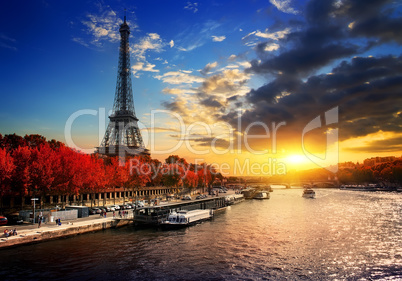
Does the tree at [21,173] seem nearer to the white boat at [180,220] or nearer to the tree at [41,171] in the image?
the tree at [41,171]

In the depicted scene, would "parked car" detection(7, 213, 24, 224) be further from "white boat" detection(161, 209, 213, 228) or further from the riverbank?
"white boat" detection(161, 209, 213, 228)

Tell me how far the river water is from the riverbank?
1255mm

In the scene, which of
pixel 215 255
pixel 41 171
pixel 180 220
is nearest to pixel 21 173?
pixel 41 171

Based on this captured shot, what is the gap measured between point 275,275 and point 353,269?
1034cm

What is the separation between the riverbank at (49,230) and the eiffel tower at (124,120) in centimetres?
10191

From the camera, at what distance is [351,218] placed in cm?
7325

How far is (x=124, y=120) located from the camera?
161m

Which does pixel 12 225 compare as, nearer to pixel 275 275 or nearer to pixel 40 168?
pixel 40 168

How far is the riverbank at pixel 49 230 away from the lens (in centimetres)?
3931

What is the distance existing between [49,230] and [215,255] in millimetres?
26241

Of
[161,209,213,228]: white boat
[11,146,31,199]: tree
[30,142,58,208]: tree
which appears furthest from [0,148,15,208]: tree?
[161,209,213,228]: white boat

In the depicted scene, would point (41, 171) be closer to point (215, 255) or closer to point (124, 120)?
point (215, 255)

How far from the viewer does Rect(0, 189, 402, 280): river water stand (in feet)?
104

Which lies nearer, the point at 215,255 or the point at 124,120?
the point at 215,255
